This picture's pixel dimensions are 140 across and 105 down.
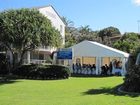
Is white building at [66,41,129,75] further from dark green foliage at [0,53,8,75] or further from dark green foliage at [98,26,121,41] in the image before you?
dark green foliage at [98,26,121,41]

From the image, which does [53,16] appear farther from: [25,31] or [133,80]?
[133,80]

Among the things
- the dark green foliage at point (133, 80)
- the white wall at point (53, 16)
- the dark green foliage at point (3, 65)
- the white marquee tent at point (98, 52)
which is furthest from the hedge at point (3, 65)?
the dark green foliage at point (133, 80)

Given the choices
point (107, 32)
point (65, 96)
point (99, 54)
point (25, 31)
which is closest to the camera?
point (65, 96)

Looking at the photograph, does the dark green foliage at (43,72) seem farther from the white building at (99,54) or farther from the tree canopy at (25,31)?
the white building at (99,54)

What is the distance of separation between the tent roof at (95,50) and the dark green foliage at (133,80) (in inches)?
905

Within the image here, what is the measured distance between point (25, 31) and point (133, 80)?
17.6 meters

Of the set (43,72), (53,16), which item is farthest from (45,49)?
(43,72)

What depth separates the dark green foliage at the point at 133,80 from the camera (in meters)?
23.0

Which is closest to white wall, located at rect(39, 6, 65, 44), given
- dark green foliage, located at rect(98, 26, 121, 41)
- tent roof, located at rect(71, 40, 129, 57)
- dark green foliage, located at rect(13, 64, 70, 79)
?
tent roof, located at rect(71, 40, 129, 57)

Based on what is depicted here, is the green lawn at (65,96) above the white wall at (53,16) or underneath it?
underneath

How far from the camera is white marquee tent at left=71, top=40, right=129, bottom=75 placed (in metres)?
47.6

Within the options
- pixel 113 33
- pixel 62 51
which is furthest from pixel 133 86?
pixel 113 33

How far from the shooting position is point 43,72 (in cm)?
3928

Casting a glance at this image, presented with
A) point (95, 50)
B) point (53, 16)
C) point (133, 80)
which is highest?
point (53, 16)
